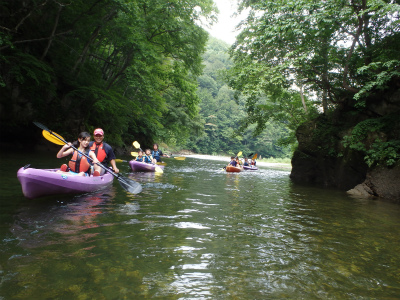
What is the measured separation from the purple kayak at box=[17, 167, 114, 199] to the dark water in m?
0.17

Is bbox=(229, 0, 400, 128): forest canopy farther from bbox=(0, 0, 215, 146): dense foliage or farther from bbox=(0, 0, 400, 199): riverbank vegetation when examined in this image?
bbox=(0, 0, 215, 146): dense foliage

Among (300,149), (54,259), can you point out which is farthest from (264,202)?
(300,149)

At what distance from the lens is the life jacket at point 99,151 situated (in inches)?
241

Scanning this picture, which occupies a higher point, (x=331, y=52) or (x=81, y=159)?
(x=331, y=52)

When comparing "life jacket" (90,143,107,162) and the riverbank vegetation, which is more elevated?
the riverbank vegetation

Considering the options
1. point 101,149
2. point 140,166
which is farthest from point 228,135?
point 101,149

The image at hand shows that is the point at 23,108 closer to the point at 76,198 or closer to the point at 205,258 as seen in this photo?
the point at 76,198

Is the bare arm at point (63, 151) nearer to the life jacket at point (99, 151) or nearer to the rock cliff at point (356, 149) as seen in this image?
the life jacket at point (99, 151)

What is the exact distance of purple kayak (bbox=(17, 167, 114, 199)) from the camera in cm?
438

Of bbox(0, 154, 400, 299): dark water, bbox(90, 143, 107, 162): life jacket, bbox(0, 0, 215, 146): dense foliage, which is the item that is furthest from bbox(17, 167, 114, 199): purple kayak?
bbox(0, 0, 215, 146): dense foliage

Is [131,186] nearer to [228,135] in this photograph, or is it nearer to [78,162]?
[78,162]

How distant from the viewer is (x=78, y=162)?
18.6 ft

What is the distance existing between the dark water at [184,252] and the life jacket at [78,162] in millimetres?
646

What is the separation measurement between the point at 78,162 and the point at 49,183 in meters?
1.08
